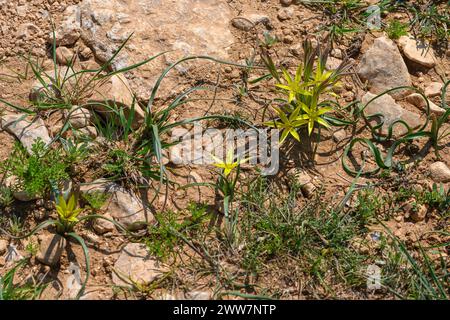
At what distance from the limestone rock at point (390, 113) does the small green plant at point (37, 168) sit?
1.68 meters

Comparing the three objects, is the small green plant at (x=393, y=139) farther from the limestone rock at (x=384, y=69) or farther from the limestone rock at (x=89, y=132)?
the limestone rock at (x=89, y=132)

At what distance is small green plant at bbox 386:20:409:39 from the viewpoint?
328 cm

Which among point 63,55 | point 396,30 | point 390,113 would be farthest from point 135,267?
point 396,30

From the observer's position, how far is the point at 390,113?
3.02 m

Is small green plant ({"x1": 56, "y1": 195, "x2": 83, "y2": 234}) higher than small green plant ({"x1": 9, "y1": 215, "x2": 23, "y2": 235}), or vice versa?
small green plant ({"x1": 56, "y1": 195, "x2": 83, "y2": 234})

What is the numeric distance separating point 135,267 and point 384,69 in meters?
1.80

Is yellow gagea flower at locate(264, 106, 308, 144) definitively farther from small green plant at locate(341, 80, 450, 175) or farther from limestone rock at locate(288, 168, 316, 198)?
small green plant at locate(341, 80, 450, 175)

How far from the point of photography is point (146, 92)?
305 cm

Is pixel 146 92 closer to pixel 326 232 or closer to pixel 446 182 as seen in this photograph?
pixel 326 232

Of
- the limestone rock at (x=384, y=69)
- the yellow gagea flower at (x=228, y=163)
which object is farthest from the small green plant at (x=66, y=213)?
the limestone rock at (x=384, y=69)

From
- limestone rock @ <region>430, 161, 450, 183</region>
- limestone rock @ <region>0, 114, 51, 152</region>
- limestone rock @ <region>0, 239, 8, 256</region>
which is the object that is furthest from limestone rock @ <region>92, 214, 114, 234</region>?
limestone rock @ <region>430, 161, 450, 183</region>

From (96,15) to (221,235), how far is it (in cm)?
155

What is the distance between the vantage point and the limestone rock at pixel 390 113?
300 cm

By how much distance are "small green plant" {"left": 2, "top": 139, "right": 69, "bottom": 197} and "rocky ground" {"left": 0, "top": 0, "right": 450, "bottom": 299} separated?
56 millimetres
